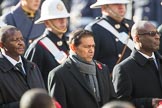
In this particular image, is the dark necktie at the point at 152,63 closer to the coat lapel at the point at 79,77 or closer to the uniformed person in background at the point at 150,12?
the coat lapel at the point at 79,77

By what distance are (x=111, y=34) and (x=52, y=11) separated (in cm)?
89

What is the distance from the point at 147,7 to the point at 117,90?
4.20 m

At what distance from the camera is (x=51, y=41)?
9555 mm

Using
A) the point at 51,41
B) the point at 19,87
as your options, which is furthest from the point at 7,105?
the point at 51,41

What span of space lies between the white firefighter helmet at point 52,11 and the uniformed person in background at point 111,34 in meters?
0.44

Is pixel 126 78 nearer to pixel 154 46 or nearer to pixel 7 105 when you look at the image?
pixel 154 46

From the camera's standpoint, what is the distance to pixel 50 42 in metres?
9.54

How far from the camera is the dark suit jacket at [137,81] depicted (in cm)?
832

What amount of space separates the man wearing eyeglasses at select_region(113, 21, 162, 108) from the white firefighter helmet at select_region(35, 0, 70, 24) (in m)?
1.48

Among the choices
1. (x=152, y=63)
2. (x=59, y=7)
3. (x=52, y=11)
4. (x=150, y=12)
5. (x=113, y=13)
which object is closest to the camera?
(x=152, y=63)

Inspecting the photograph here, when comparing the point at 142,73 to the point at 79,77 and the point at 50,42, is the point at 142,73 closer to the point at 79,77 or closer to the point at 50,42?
the point at 79,77

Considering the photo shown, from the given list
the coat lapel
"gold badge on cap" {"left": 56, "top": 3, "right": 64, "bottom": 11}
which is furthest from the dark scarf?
"gold badge on cap" {"left": 56, "top": 3, "right": 64, "bottom": 11}

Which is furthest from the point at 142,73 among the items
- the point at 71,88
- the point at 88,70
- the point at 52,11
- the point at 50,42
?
the point at 52,11

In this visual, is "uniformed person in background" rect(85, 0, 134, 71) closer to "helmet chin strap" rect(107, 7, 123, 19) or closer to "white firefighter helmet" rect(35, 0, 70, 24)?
"helmet chin strap" rect(107, 7, 123, 19)
